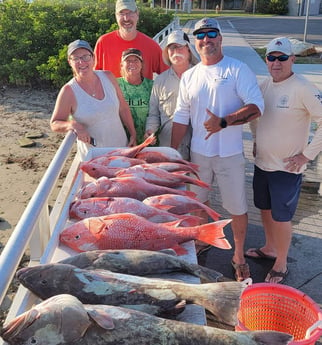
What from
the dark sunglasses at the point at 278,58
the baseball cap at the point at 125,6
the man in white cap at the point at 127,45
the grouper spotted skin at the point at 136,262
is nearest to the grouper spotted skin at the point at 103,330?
the grouper spotted skin at the point at 136,262

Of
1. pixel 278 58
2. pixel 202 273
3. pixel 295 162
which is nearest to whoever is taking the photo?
pixel 202 273

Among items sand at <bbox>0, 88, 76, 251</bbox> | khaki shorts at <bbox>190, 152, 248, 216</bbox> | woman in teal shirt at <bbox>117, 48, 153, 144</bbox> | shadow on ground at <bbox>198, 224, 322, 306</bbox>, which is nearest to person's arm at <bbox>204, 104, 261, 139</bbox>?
khaki shorts at <bbox>190, 152, 248, 216</bbox>

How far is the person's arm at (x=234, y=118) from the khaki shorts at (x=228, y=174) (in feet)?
1.39

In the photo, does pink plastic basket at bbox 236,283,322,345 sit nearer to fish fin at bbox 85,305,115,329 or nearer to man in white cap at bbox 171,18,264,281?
man in white cap at bbox 171,18,264,281

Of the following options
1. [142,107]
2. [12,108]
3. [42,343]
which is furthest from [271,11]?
[42,343]

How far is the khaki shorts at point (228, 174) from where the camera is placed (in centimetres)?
407

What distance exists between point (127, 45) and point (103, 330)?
4056mm

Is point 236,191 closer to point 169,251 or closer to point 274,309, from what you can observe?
point 274,309

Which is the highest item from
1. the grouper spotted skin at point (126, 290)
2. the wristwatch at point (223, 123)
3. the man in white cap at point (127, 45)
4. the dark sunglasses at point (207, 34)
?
the dark sunglasses at point (207, 34)

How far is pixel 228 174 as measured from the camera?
410cm

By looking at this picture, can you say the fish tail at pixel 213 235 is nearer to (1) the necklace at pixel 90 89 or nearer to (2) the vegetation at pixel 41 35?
(1) the necklace at pixel 90 89

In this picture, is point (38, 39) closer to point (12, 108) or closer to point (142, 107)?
point (12, 108)

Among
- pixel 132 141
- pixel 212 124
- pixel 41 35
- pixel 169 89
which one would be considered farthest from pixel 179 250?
pixel 41 35

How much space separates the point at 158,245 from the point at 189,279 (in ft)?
1.02
